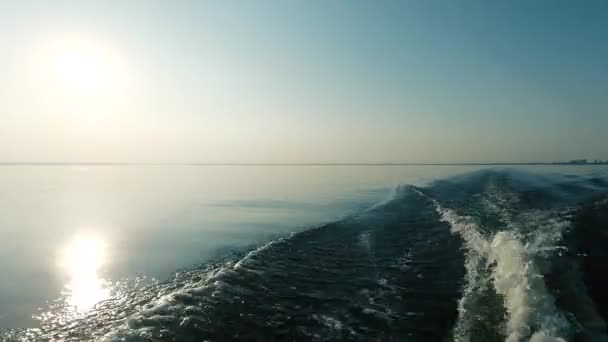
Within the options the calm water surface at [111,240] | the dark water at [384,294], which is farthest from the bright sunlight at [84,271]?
the dark water at [384,294]

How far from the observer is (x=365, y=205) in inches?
1152

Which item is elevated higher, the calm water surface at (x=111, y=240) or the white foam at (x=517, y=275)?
A: the white foam at (x=517, y=275)

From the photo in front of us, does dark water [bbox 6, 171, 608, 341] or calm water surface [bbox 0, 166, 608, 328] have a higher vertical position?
dark water [bbox 6, 171, 608, 341]

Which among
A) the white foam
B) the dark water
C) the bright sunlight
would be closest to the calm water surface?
the bright sunlight

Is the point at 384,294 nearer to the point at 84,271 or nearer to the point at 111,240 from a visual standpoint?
the point at 84,271

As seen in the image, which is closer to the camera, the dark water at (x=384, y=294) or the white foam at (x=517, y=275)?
the white foam at (x=517, y=275)

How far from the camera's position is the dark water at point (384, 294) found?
25.5ft

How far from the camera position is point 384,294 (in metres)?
10.0

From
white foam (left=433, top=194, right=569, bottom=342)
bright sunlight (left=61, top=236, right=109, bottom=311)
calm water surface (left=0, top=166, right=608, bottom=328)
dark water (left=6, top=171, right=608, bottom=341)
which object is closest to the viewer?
white foam (left=433, top=194, right=569, bottom=342)

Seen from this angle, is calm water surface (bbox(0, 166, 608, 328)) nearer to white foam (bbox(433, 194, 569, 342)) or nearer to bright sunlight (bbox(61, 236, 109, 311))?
bright sunlight (bbox(61, 236, 109, 311))

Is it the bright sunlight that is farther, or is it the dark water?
the bright sunlight

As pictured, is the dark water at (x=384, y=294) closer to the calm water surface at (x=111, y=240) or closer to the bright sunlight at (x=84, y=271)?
the bright sunlight at (x=84, y=271)

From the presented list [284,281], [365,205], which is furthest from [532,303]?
[365,205]

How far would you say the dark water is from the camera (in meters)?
7.76
